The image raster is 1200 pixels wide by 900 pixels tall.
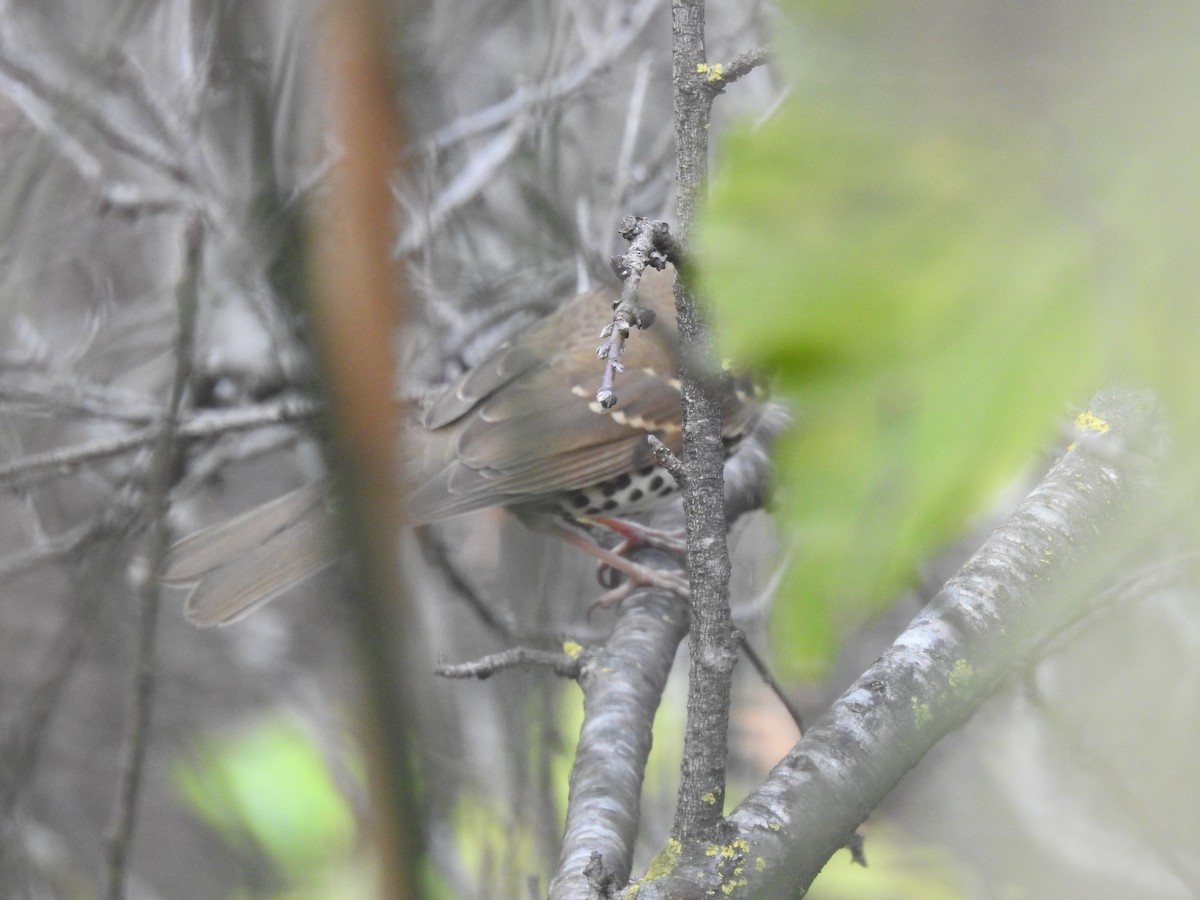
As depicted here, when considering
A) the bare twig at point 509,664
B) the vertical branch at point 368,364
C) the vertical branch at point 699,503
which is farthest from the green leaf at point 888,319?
the bare twig at point 509,664

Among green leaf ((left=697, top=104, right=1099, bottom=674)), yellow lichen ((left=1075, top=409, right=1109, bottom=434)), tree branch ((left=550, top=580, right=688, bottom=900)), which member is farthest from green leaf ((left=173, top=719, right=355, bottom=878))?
green leaf ((left=697, top=104, right=1099, bottom=674))

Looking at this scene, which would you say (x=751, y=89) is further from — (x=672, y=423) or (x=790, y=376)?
(x=790, y=376)

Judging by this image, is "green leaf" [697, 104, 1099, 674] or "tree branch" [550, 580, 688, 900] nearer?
"green leaf" [697, 104, 1099, 674]

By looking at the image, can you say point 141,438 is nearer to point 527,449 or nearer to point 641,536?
point 527,449

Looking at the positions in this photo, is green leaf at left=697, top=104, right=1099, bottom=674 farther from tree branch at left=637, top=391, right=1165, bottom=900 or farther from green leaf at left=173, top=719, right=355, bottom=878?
green leaf at left=173, top=719, right=355, bottom=878

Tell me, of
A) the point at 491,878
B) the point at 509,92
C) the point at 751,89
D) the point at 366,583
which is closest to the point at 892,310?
the point at 366,583

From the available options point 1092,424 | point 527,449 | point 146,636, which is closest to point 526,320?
point 527,449
